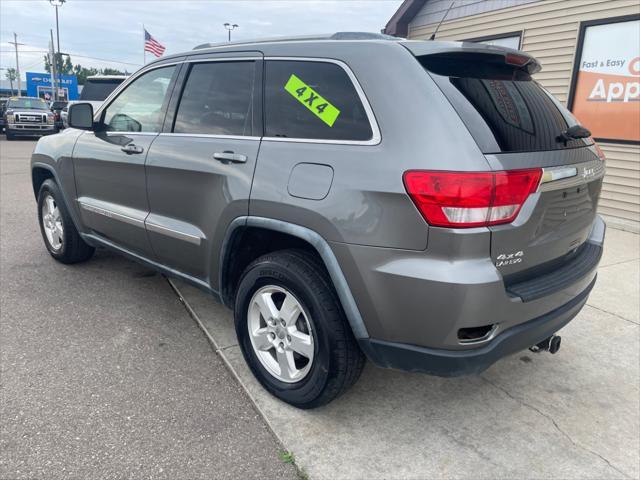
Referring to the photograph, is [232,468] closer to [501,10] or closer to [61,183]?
[61,183]

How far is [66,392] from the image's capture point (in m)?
2.74

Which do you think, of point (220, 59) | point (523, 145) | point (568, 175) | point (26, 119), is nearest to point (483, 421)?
point (568, 175)

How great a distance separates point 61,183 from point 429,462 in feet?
12.1

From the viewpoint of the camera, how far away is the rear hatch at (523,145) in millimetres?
2102

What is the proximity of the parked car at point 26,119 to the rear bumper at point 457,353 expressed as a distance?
2179 cm

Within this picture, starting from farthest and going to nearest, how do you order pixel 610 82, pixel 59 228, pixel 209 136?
pixel 610 82 → pixel 59 228 → pixel 209 136

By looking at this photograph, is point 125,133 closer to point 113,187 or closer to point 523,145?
point 113,187

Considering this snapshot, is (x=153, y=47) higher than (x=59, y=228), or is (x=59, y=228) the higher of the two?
(x=153, y=47)

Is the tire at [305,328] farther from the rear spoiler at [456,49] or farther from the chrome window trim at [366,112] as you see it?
the rear spoiler at [456,49]

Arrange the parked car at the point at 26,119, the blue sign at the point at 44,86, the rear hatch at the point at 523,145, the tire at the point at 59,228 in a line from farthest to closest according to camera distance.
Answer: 1. the blue sign at the point at 44,86
2. the parked car at the point at 26,119
3. the tire at the point at 59,228
4. the rear hatch at the point at 523,145

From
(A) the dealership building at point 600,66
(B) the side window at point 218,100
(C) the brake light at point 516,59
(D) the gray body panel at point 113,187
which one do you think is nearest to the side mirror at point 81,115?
(D) the gray body panel at point 113,187

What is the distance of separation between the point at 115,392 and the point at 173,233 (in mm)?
986

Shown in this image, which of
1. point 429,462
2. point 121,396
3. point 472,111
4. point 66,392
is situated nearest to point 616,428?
point 429,462

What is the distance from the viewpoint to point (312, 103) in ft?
8.21
